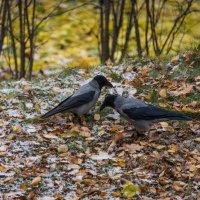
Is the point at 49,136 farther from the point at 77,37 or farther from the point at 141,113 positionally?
the point at 77,37

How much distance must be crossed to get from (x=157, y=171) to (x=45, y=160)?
1129 mm

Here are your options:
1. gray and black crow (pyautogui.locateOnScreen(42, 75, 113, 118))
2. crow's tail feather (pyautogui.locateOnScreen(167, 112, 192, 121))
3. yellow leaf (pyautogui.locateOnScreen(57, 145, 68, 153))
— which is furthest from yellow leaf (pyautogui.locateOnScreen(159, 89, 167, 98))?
yellow leaf (pyautogui.locateOnScreen(57, 145, 68, 153))

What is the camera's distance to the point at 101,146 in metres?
6.16

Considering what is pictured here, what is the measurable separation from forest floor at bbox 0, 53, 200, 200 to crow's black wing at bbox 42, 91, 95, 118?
22 centimetres

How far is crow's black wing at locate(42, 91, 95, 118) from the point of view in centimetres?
650

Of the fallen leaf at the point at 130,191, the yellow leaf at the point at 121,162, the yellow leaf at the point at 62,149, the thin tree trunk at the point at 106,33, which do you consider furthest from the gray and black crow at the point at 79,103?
the thin tree trunk at the point at 106,33

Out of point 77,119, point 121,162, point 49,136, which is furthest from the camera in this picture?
point 77,119

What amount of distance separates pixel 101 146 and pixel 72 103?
2.23 ft

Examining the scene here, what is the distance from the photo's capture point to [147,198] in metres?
5.17

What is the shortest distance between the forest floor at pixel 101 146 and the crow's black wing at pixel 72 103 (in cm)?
22

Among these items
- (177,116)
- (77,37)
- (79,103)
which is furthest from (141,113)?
(77,37)

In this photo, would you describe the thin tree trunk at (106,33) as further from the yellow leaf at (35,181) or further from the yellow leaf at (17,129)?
the yellow leaf at (35,181)

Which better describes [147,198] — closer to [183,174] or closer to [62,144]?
[183,174]

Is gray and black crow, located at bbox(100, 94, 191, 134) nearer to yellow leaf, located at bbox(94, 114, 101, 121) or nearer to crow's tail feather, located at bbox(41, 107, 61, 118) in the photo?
yellow leaf, located at bbox(94, 114, 101, 121)
